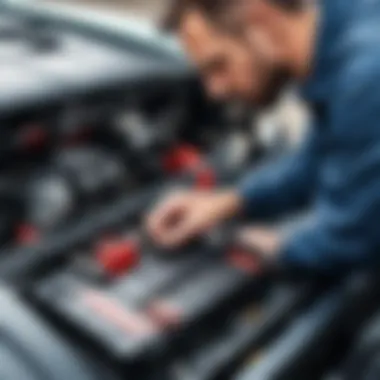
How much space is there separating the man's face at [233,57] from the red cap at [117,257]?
0.20 metres

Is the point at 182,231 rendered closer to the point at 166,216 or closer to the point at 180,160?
the point at 166,216

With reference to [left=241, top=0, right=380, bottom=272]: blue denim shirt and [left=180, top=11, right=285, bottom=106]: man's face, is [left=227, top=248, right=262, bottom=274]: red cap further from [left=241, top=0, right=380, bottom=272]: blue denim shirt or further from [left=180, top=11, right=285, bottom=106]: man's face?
[left=180, top=11, right=285, bottom=106]: man's face

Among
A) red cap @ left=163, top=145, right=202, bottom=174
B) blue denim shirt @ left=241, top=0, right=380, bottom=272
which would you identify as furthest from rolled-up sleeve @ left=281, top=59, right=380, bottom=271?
red cap @ left=163, top=145, right=202, bottom=174

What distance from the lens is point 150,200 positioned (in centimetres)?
90

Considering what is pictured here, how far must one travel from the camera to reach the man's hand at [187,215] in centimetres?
80

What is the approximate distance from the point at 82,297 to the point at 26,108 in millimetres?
236

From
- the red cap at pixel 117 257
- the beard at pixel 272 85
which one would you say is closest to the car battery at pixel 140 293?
the red cap at pixel 117 257

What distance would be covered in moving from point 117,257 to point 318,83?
0.87ft

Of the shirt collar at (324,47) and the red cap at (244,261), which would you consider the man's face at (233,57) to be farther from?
the red cap at (244,261)

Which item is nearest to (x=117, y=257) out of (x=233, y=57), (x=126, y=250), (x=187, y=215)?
(x=126, y=250)

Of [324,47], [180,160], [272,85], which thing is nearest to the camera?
[324,47]

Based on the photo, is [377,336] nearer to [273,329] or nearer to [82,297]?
[273,329]

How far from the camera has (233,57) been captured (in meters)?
0.72

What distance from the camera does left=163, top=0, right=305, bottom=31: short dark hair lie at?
687 mm
